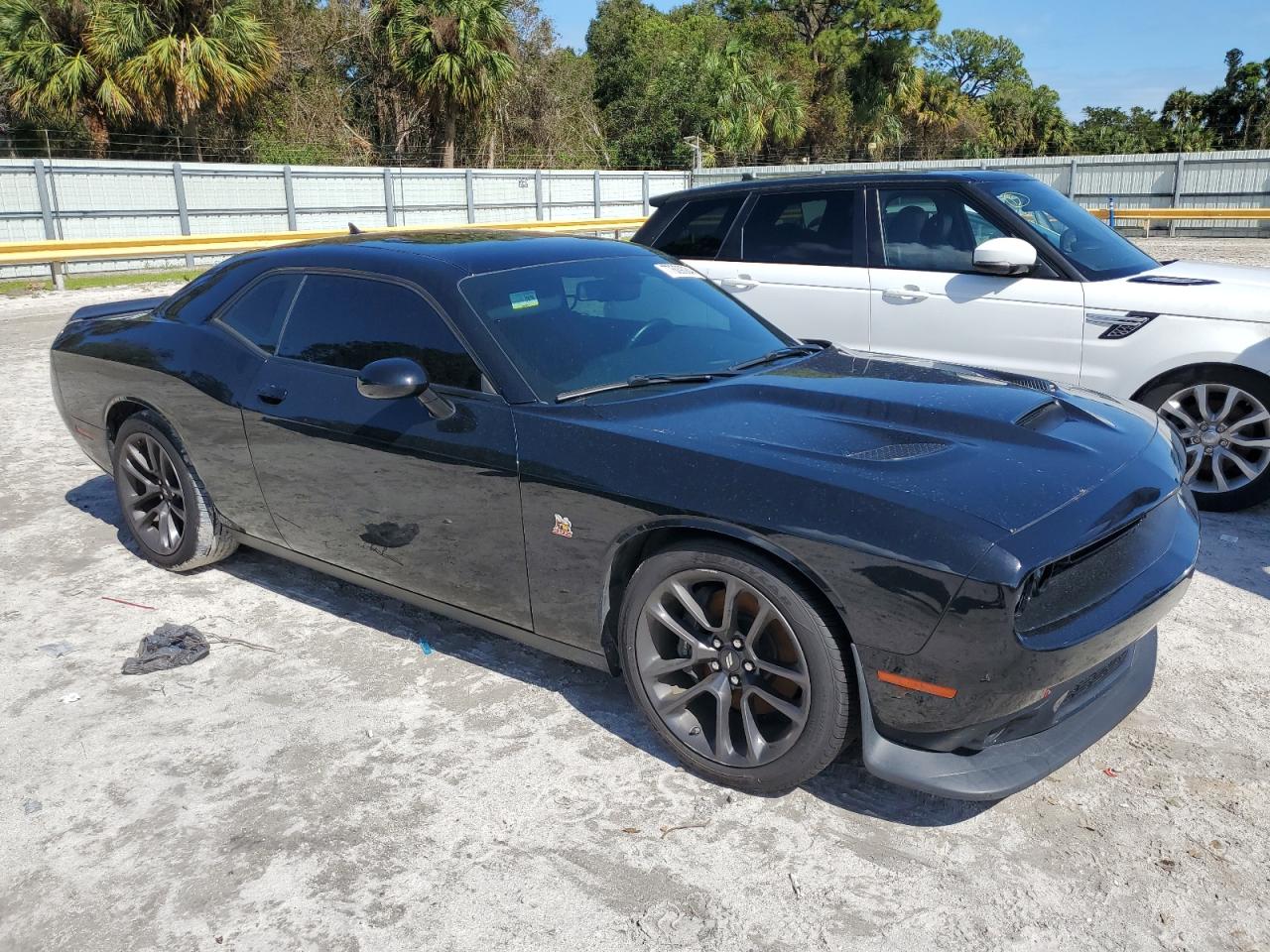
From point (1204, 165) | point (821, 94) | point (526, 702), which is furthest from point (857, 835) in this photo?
point (821, 94)

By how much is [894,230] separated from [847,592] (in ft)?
13.7

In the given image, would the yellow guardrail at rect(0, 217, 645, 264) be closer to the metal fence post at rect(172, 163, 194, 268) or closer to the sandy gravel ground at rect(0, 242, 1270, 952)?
the metal fence post at rect(172, 163, 194, 268)

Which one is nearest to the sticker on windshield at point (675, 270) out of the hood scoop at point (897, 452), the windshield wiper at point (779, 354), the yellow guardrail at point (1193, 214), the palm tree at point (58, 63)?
the windshield wiper at point (779, 354)

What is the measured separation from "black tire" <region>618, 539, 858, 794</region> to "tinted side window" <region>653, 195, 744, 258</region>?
4341 mm

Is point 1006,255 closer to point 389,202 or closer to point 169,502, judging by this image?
point 169,502

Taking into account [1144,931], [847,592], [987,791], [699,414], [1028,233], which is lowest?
[1144,931]

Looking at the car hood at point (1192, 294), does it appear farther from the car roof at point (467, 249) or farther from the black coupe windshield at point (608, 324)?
the car roof at point (467, 249)

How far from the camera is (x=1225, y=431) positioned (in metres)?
5.35

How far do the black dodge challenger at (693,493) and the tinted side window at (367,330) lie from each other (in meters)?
0.01

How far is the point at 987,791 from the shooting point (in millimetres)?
2604

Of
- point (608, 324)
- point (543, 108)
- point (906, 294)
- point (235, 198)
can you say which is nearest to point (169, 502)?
point (608, 324)

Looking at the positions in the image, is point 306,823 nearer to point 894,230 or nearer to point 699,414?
point 699,414

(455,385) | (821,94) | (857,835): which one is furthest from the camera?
(821,94)

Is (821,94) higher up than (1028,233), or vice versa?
(821,94)
